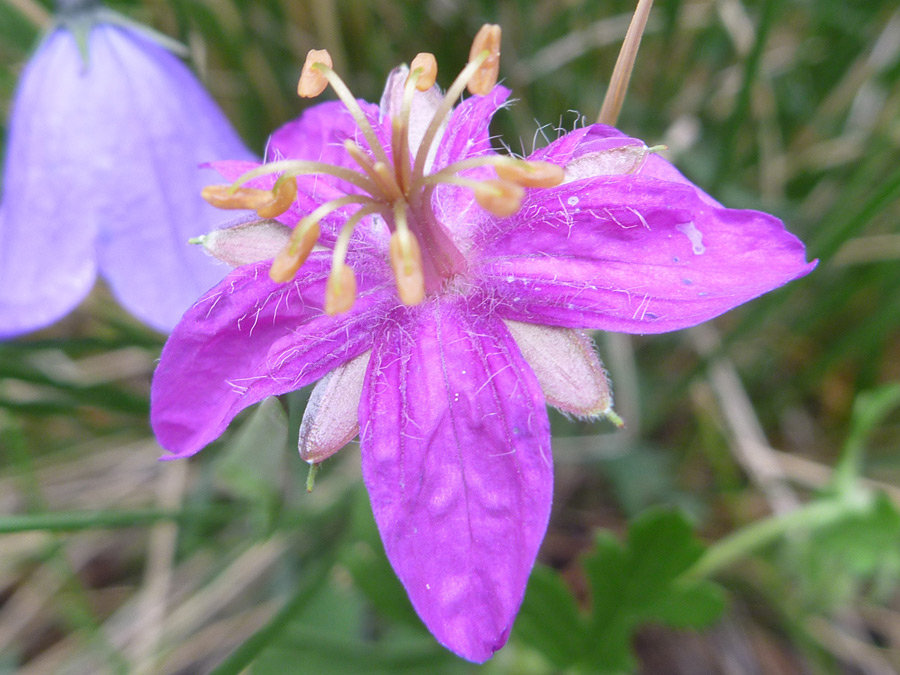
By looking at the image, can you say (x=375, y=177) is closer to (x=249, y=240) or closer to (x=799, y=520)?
(x=249, y=240)

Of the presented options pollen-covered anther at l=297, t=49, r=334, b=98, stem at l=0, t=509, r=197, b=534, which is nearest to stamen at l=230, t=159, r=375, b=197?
pollen-covered anther at l=297, t=49, r=334, b=98

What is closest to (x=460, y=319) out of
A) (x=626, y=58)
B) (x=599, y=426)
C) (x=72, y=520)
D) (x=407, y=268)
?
(x=407, y=268)

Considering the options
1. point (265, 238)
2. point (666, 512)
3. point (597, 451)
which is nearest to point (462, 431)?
point (265, 238)

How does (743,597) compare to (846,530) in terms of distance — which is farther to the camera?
(743,597)

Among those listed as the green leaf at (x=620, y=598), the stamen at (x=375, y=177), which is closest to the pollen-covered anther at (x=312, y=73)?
the stamen at (x=375, y=177)

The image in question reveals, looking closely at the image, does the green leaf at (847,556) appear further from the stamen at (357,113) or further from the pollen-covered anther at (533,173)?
the stamen at (357,113)

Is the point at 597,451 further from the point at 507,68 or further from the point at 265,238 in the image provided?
the point at 265,238

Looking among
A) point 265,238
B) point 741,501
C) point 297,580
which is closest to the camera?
point 265,238
